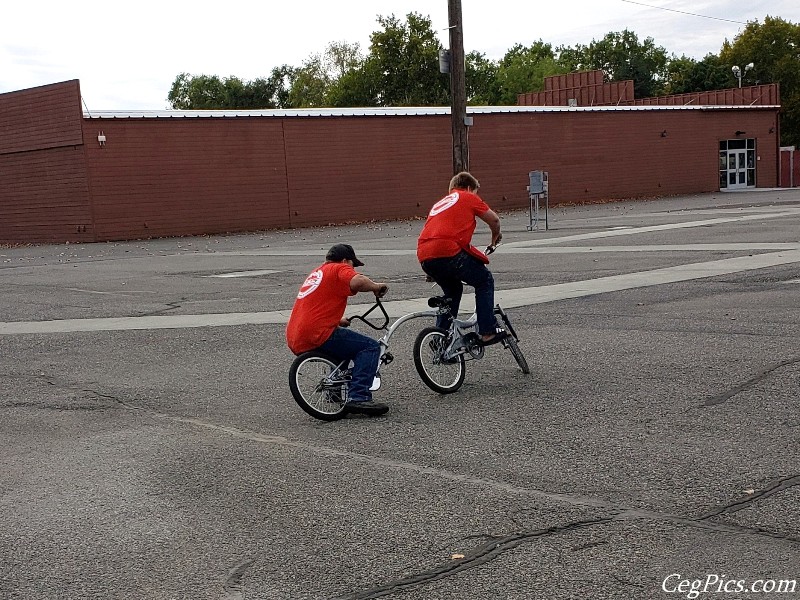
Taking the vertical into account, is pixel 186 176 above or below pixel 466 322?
above

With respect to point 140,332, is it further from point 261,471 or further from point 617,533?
point 617,533

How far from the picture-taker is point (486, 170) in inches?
1753

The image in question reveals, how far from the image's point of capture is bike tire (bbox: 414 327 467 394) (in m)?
8.62

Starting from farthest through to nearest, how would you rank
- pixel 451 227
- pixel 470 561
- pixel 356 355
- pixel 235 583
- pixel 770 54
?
pixel 770 54
pixel 451 227
pixel 356 355
pixel 470 561
pixel 235 583

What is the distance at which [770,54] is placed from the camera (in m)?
87.4

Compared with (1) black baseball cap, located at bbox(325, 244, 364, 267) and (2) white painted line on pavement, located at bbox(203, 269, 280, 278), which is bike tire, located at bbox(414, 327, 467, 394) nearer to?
(1) black baseball cap, located at bbox(325, 244, 364, 267)

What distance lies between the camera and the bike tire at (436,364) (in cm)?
862

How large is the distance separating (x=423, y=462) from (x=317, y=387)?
5.34ft

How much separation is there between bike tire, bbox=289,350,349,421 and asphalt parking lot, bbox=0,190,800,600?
0.16m

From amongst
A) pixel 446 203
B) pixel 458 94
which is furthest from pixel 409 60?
pixel 446 203

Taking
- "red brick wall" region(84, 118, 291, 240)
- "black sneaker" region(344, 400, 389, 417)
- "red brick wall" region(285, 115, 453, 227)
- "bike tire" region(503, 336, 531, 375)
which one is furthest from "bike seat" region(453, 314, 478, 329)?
"red brick wall" region(285, 115, 453, 227)

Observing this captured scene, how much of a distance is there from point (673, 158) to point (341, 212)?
62.8 ft

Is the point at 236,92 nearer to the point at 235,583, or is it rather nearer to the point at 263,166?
the point at 263,166

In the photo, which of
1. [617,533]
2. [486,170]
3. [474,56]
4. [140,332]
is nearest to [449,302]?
[617,533]
